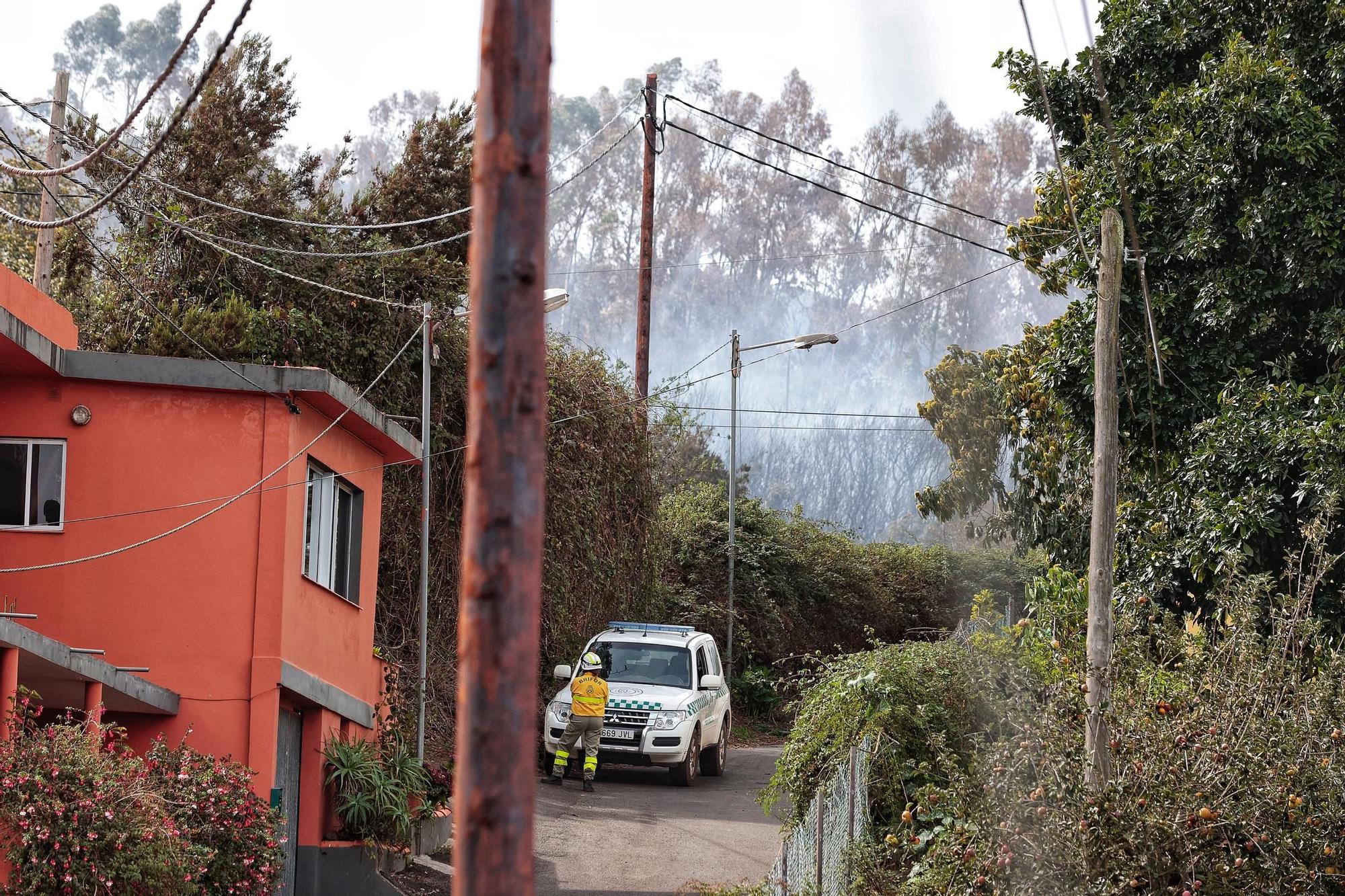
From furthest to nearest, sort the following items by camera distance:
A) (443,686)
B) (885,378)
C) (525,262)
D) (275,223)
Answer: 1. (885,378)
2. (275,223)
3. (443,686)
4. (525,262)

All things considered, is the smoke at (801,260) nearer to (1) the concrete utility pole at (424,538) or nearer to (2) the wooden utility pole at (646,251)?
(2) the wooden utility pole at (646,251)

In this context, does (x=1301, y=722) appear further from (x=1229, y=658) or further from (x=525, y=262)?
(x=525, y=262)

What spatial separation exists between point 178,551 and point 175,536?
0.14 metres

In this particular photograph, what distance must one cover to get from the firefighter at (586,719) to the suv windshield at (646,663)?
4.25 feet

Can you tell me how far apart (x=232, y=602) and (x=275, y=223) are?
11.4m

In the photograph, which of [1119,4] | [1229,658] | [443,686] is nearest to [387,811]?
[443,686]

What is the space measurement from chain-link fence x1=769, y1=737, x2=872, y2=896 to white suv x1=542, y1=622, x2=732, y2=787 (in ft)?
22.6

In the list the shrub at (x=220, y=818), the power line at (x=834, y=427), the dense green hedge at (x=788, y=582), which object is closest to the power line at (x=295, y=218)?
the shrub at (x=220, y=818)

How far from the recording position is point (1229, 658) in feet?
32.7

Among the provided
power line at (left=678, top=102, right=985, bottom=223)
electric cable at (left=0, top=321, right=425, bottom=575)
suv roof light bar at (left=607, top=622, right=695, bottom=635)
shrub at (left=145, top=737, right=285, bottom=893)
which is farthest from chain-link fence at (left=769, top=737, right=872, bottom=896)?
power line at (left=678, top=102, right=985, bottom=223)

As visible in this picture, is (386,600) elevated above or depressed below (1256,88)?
below

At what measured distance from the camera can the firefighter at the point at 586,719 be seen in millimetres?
17719

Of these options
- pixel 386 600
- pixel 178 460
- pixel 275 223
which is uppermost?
pixel 275 223

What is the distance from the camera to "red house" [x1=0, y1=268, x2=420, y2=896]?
13.0m
